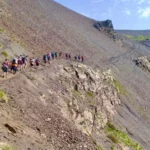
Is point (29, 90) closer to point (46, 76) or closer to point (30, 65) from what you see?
point (46, 76)

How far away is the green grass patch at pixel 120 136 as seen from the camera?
35781 millimetres

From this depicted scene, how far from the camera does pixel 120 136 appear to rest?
1475 inches

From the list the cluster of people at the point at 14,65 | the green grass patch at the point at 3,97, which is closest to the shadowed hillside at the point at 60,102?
the green grass patch at the point at 3,97

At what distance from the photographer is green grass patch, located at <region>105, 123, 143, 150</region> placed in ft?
117

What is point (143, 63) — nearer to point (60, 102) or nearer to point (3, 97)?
point (60, 102)

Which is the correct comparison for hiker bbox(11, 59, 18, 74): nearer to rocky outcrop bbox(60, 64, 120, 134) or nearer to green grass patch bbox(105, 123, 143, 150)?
rocky outcrop bbox(60, 64, 120, 134)

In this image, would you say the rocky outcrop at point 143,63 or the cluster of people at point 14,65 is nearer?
the cluster of people at point 14,65

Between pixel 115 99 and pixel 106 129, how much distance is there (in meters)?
11.4

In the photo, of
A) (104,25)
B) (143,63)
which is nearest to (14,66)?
(143,63)

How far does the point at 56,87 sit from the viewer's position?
32.9 m

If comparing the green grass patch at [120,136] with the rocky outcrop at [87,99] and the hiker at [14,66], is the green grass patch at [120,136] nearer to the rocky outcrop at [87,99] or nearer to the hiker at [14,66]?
the rocky outcrop at [87,99]

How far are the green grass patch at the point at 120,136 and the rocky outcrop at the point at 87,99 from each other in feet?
3.35

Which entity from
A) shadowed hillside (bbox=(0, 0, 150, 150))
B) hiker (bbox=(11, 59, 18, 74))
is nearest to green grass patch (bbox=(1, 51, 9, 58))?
shadowed hillside (bbox=(0, 0, 150, 150))

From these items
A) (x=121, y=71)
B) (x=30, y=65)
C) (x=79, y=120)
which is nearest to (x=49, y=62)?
(x=30, y=65)
